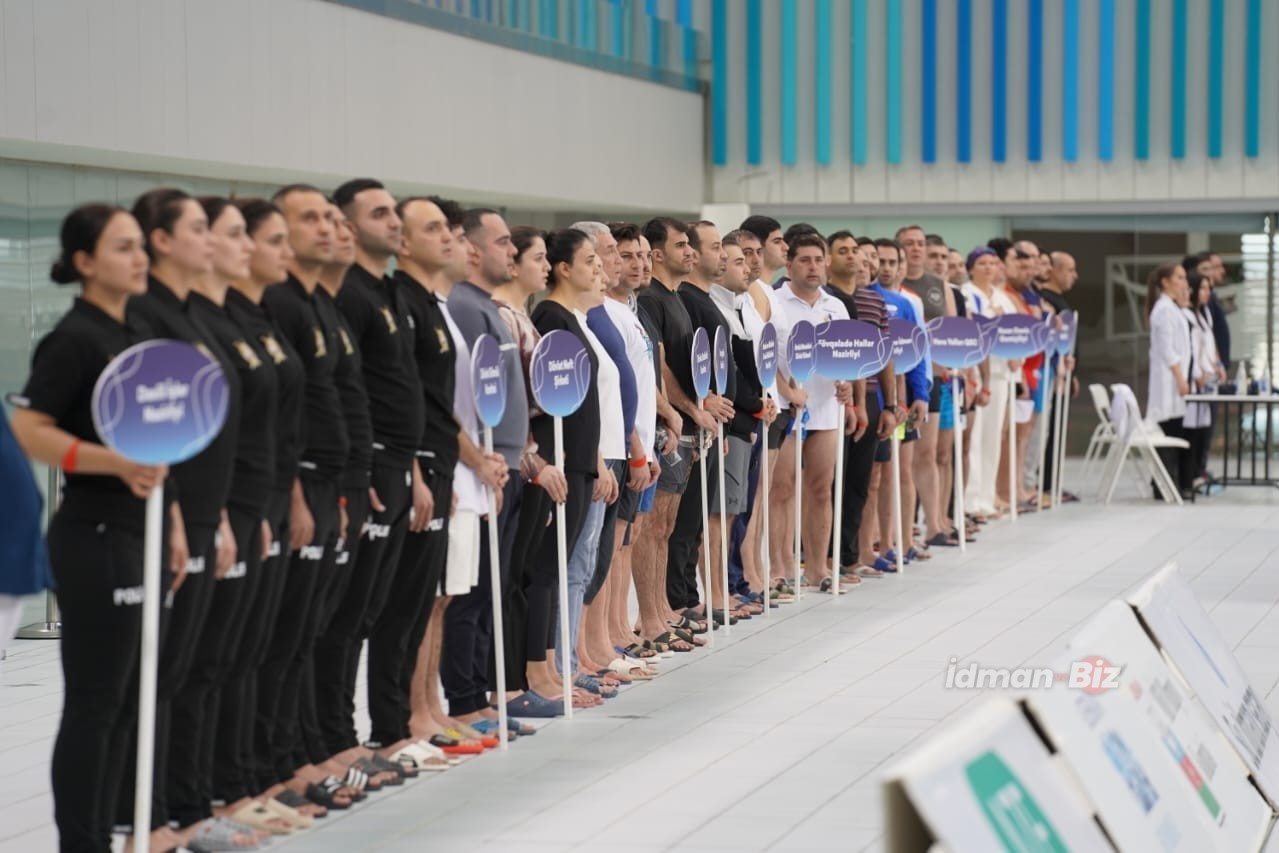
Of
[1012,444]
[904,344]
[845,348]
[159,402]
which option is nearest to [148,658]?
[159,402]

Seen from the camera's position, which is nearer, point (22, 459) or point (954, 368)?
point (22, 459)

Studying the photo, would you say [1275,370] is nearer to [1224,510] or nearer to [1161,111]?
[1161,111]

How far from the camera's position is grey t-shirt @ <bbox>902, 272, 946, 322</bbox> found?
45.0 feet

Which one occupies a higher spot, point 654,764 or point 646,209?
point 646,209

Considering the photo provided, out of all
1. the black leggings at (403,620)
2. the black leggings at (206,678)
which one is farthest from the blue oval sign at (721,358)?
the black leggings at (206,678)

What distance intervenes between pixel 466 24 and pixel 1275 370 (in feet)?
32.9

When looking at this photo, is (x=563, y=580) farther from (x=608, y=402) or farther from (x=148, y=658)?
(x=148, y=658)

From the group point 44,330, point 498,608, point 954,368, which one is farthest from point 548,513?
point 954,368

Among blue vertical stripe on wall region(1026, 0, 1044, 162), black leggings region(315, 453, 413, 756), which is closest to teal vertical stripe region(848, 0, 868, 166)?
blue vertical stripe on wall region(1026, 0, 1044, 162)

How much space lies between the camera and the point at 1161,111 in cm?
2053

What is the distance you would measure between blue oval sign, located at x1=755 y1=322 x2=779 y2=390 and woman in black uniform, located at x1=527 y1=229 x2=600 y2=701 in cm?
236

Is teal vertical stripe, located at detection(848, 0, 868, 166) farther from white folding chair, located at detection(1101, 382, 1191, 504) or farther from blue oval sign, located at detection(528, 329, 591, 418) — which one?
blue oval sign, located at detection(528, 329, 591, 418)

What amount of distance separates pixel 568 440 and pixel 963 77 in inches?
548

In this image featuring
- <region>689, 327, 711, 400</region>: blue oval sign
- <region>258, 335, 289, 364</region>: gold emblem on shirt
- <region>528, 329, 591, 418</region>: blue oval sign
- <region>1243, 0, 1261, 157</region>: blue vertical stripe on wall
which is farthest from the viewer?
<region>1243, 0, 1261, 157</region>: blue vertical stripe on wall
